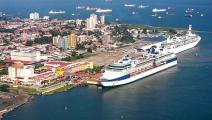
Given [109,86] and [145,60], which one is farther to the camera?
[145,60]

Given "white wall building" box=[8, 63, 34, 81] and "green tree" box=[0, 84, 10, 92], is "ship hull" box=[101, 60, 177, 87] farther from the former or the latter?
"green tree" box=[0, 84, 10, 92]

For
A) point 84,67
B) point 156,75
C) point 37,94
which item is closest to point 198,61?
point 156,75

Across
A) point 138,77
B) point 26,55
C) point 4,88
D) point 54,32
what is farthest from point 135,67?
point 54,32

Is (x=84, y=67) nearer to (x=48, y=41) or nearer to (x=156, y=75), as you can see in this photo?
(x=156, y=75)

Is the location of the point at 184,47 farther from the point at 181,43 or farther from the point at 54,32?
the point at 54,32

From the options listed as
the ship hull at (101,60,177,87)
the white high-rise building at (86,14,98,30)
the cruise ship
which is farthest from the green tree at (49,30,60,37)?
the ship hull at (101,60,177,87)

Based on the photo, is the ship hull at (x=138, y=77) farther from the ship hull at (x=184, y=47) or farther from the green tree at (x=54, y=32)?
the green tree at (x=54, y=32)
